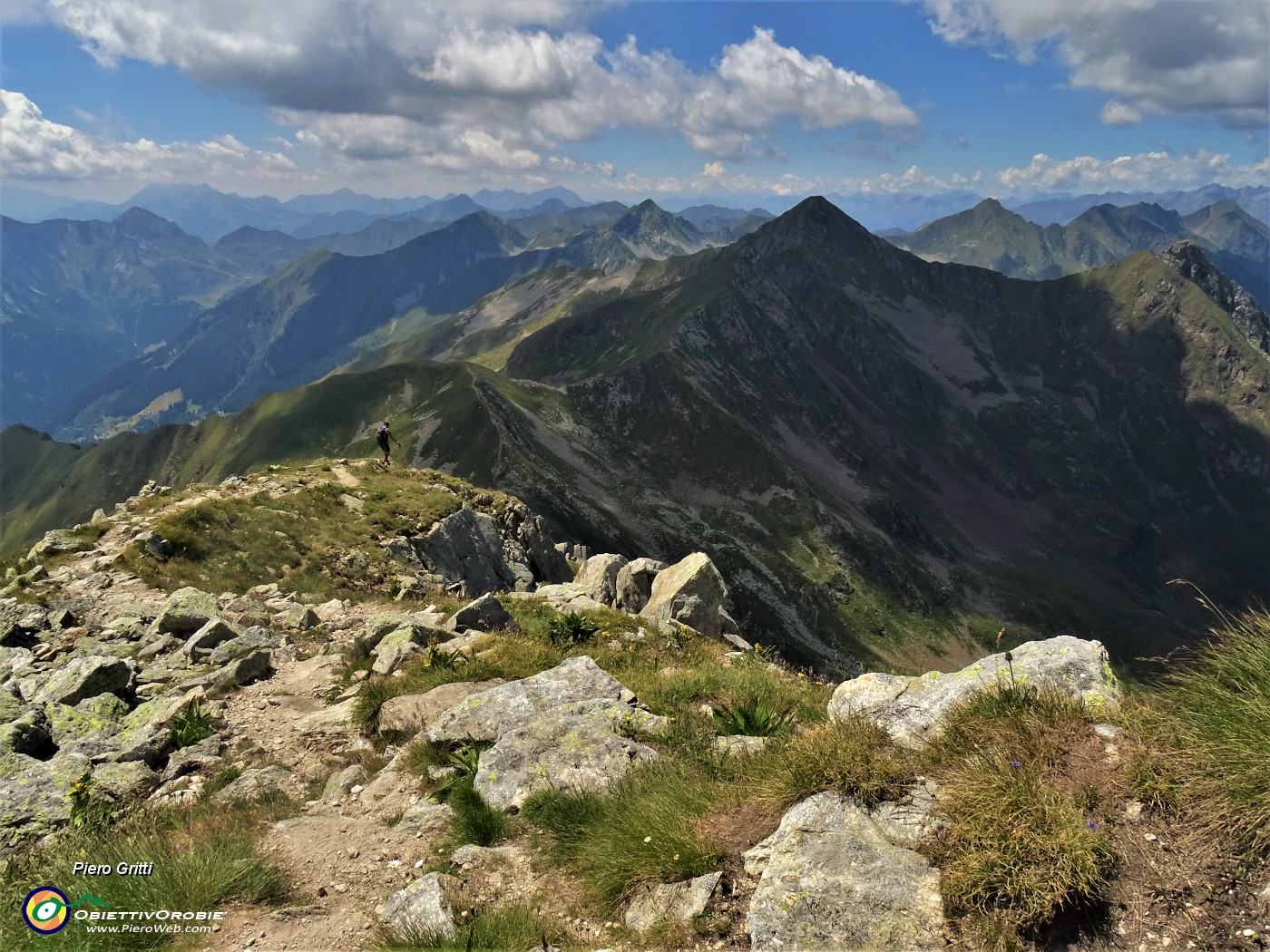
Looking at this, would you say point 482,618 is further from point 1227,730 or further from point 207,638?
point 1227,730

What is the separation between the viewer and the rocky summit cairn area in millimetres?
5820

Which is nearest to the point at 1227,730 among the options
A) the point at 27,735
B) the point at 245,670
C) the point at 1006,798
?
the point at 1006,798

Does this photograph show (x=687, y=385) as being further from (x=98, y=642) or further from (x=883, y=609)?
(x=98, y=642)

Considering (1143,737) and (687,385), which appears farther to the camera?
(687,385)

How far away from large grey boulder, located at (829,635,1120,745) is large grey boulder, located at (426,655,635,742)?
4173 mm

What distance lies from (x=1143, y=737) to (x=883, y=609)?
141133 mm

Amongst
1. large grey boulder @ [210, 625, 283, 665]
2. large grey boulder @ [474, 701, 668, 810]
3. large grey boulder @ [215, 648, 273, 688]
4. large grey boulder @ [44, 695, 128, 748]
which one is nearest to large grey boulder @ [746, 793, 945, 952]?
large grey boulder @ [474, 701, 668, 810]

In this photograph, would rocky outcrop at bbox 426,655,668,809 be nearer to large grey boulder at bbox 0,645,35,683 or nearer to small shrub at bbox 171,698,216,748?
small shrub at bbox 171,698,216,748

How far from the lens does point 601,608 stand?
19828mm

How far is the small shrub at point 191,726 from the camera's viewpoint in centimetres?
1194

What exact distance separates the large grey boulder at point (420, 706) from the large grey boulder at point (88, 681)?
21.8 ft

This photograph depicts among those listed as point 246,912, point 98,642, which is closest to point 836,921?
point 246,912

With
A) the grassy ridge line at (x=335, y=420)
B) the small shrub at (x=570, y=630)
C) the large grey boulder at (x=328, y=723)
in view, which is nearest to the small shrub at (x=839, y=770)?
the small shrub at (x=570, y=630)

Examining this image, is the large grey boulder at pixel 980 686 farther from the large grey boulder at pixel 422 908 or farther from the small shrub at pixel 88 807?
the small shrub at pixel 88 807
